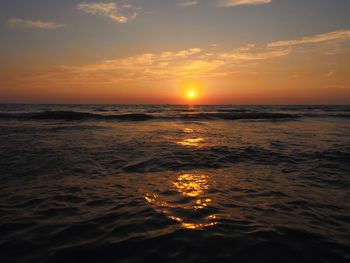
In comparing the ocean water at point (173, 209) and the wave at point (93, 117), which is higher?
the wave at point (93, 117)

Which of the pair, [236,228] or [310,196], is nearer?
[236,228]

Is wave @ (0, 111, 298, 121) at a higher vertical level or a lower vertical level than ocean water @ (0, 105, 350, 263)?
higher

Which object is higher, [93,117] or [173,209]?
[93,117]

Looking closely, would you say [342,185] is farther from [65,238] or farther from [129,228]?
[65,238]

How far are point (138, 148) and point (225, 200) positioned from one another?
5786 millimetres

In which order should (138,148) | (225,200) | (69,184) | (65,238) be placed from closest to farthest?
(65,238) → (225,200) → (69,184) → (138,148)

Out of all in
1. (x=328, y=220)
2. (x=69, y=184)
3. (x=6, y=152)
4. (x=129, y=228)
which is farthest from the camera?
(x=6, y=152)

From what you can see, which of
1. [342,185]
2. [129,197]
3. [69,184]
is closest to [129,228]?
[129,197]

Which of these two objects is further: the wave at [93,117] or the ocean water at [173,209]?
the wave at [93,117]

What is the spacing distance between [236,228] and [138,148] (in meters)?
6.79

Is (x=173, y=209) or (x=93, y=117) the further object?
(x=93, y=117)

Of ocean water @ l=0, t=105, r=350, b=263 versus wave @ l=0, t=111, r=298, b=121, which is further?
wave @ l=0, t=111, r=298, b=121

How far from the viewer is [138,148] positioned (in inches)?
406

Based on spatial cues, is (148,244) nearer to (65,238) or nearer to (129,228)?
(129,228)
